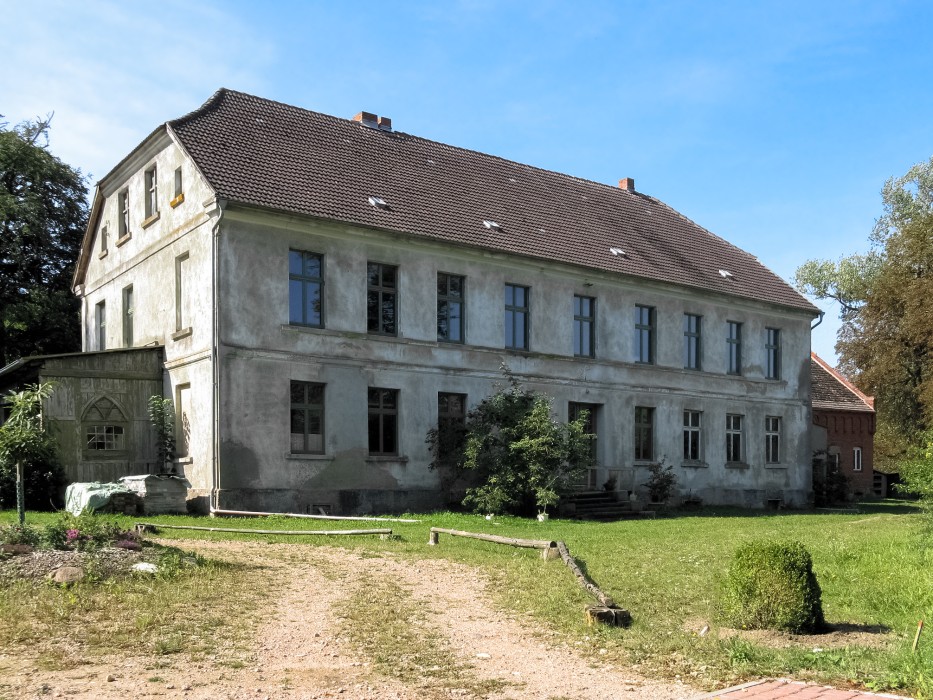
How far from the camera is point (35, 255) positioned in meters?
38.4

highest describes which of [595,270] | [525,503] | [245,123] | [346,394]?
[245,123]

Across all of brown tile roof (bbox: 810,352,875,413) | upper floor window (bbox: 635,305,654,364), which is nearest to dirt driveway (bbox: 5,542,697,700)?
upper floor window (bbox: 635,305,654,364)

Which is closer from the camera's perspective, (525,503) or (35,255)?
(525,503)

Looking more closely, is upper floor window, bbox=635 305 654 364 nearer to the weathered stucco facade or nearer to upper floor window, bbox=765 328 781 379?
the weathered stucco facade

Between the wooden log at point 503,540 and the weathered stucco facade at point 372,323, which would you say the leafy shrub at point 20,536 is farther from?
the weathered stucco facade at point 372,323

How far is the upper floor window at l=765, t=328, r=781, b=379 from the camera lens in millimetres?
36062

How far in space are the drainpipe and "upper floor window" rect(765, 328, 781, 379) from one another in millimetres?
21557

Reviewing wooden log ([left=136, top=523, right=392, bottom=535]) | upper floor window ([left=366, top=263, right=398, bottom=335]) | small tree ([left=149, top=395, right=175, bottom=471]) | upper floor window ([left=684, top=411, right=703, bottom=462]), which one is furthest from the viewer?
upper floor window ([left=684, top=411, right=703, bottom=462])

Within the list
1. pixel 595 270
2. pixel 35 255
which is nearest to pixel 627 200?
pixel 595 270

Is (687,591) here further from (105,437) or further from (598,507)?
(105,437)

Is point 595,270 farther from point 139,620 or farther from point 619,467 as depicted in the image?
point 139,620

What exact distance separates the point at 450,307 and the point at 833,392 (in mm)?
28596

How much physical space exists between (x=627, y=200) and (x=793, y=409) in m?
10.0

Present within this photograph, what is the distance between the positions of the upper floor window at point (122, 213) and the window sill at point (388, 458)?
10.6 metres
